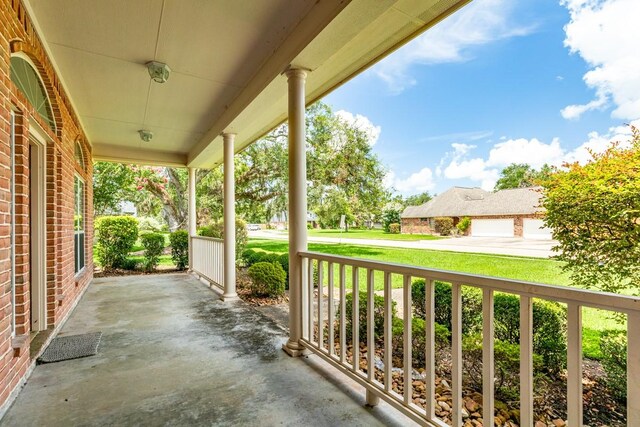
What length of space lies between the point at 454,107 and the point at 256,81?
166 inches

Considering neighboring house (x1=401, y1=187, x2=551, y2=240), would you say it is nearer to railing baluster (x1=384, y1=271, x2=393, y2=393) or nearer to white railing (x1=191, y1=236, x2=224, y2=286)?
railing baluster (x1=384, y1=271, x2=393, y2=393)

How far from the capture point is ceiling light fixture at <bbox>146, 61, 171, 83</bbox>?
121 inches

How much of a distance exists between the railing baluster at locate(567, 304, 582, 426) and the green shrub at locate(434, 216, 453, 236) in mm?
3916

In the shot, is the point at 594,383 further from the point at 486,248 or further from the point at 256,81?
the point at 256,81

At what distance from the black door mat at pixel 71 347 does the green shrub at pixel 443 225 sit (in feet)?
15.2

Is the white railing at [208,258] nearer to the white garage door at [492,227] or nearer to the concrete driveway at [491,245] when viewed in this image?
the concrete driveway at [491,245]

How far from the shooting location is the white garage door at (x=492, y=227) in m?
3.52

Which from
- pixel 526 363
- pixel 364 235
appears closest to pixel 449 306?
pixel 526 363

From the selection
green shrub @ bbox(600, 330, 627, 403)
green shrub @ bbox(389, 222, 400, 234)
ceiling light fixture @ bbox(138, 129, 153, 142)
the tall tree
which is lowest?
green shrub @ bbox(600, 330, 627, 403)

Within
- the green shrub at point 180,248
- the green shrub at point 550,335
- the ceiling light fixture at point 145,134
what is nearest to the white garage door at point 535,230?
the green shrub at point 550,335

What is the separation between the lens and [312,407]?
77.7 inches

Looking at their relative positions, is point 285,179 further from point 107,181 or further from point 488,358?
point 488,358

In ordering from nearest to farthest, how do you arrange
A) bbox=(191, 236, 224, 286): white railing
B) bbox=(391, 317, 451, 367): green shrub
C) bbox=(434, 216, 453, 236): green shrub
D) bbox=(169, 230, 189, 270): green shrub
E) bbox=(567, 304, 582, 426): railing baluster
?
bbox=(567, 304, 582, 426): railing baluster, bbox=(391, 317, 451, 367): green shrub, bbox=(434, 216, 453, 236): green shrub, bbox=(191, 236, 224, 286): white railing, bbox=(169, 230, 189, 270): green shrub

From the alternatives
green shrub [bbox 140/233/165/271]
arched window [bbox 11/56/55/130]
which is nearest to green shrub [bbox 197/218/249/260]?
green shrub [bbox 140/233/165/271]
